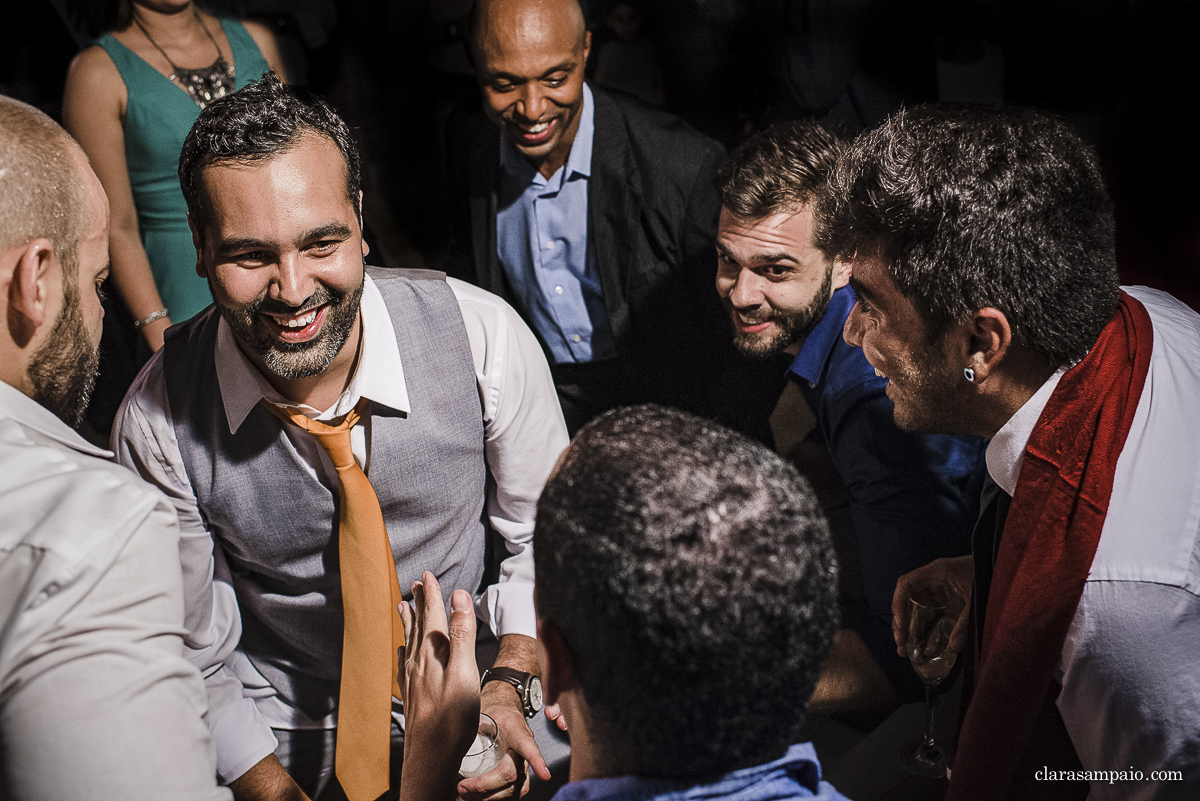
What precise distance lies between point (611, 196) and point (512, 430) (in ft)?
1.61

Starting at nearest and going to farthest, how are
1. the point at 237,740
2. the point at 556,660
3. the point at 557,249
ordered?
the point at 556,660, the point at 237,740, the point at 557,249

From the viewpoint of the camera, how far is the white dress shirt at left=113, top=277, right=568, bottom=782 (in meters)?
1.26

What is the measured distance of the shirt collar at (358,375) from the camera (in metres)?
1.25

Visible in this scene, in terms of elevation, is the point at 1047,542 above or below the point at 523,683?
above

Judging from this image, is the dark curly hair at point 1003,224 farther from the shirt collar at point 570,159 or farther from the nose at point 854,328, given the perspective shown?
the shirt collar at point 570,159

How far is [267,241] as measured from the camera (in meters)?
1.14

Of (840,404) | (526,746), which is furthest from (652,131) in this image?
(526,746)

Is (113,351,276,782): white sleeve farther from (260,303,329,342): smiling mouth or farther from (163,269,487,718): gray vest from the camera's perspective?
(260,303,329,342): smiling mouth

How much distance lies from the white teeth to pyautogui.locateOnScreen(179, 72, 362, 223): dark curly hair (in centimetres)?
18

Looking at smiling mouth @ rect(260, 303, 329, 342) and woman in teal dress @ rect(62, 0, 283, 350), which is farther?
woman in teal dress @ rect(62, 0, 283, 350)

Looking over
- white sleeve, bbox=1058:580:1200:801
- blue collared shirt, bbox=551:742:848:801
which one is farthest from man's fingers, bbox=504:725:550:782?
white sleeve, bbox=1058:580:1200:801

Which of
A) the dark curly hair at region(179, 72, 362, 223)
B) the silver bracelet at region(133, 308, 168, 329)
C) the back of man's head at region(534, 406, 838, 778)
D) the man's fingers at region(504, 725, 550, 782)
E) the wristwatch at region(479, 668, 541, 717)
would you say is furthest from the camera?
the silver bracelet at region(133, 308, 168, 329)

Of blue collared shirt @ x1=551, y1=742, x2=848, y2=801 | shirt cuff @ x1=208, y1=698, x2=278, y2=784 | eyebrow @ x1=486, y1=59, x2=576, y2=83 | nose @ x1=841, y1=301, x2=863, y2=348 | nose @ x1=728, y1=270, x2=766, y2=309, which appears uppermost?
eyebrow @ x1=486, y1=59, x2=576, y2=83

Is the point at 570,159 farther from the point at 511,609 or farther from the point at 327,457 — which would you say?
the point at 511,609
